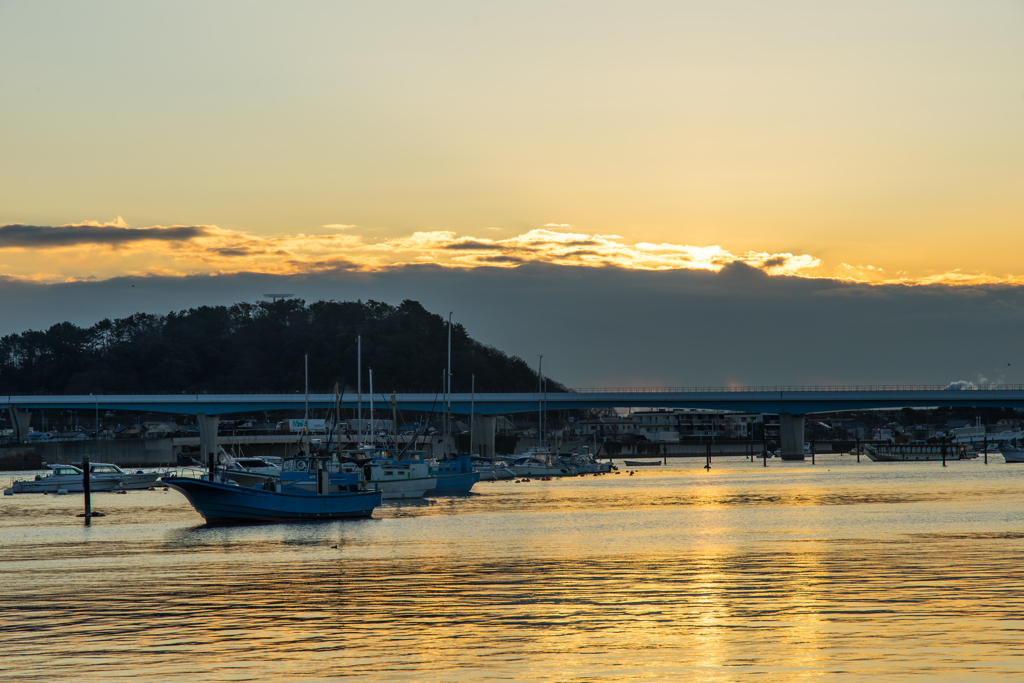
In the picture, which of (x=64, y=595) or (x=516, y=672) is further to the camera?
(x=64, y=595)

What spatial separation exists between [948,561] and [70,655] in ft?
89.1

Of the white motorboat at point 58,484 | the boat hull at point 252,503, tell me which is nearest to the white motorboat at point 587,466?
the white motorboat at point 58,484

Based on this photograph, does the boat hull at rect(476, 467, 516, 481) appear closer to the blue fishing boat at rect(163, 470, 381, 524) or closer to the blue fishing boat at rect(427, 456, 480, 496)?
the blue fishing boat at rect(427, 456, 480, 496)

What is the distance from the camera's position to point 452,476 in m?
85.1

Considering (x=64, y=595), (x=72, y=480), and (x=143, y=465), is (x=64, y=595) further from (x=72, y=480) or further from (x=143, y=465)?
(x=143, y=465)

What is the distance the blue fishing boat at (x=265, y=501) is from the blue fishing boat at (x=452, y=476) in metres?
27.0

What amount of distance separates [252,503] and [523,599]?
29.0 m

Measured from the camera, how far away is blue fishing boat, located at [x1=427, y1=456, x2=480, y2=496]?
84188mm

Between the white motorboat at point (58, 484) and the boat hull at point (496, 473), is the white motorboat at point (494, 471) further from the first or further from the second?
the white motorboat at point (58, 484)

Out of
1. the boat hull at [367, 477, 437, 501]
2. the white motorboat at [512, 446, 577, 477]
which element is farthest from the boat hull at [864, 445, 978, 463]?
the boat hull at [367, 477, 437, 501]

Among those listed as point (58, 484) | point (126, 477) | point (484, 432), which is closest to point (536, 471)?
point (484, 432)

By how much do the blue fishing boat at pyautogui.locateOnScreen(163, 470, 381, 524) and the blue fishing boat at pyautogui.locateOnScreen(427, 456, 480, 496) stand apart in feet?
88.5

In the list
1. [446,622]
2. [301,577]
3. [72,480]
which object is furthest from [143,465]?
[446,622]

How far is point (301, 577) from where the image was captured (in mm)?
33500
